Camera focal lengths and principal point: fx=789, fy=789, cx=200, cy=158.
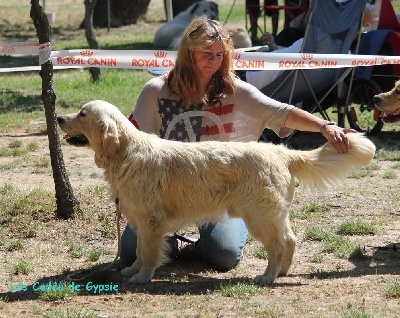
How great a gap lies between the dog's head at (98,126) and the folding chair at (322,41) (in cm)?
476

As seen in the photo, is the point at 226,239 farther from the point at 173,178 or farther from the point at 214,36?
the point at 214,36

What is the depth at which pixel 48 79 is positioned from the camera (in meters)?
6.04

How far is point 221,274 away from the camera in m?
5.04

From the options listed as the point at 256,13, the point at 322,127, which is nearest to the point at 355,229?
the point at 322,127

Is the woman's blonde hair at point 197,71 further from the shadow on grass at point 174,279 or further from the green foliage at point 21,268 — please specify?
the green foliage at point 21,268

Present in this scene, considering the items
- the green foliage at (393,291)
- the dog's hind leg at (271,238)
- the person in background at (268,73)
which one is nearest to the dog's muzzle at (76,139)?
the dog's hind leg at (271,238)

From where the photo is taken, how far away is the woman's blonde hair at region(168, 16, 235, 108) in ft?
16.1

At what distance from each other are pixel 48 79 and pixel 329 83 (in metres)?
4.51

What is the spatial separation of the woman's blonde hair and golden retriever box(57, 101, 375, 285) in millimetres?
450

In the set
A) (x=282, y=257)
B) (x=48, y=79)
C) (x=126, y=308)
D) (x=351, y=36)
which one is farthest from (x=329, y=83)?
(x=126, y=308)

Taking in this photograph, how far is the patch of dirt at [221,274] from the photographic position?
413cm

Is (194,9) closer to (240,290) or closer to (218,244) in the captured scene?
(218,244)

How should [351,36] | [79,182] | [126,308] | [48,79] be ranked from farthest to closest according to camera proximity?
1. [351,36]
2. [79,182]
3. [48,79]
4. [126,308]

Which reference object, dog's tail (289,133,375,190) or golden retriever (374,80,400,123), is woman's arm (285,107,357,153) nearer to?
dog's tail (289,133,375,190)
